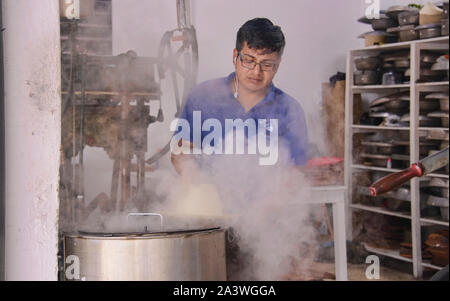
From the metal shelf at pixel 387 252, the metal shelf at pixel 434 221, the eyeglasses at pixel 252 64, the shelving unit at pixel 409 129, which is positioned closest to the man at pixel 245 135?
the eyeglasses at pixel 252 64

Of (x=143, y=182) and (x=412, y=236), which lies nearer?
(x=412, y=236)

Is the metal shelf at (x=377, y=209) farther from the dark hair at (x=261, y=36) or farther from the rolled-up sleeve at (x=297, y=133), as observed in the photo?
the dark hair at (x=261, y=36)

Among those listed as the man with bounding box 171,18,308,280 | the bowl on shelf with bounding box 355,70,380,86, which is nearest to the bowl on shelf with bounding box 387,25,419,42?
the bowl on shelf with bounding box 355,70,380,86

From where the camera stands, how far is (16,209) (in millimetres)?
2090

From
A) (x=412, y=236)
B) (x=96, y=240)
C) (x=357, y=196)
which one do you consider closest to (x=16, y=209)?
(x=96, y=240)

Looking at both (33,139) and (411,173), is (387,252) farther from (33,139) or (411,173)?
(33,139)

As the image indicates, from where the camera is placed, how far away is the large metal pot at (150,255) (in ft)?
5.98

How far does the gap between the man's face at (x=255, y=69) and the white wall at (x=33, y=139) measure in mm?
635

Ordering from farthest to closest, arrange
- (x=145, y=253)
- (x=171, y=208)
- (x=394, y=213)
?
1. (x=171, y=208)
2. (x=394, y=213)
3. (x=145, y=253)

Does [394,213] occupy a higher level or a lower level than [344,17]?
lower

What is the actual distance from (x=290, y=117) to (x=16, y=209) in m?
1.00

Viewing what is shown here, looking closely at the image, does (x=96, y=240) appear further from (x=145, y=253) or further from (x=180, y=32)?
(x=180, y=32)

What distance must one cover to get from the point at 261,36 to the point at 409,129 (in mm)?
583

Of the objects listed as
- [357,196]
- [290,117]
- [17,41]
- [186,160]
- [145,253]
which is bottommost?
[145,253]
